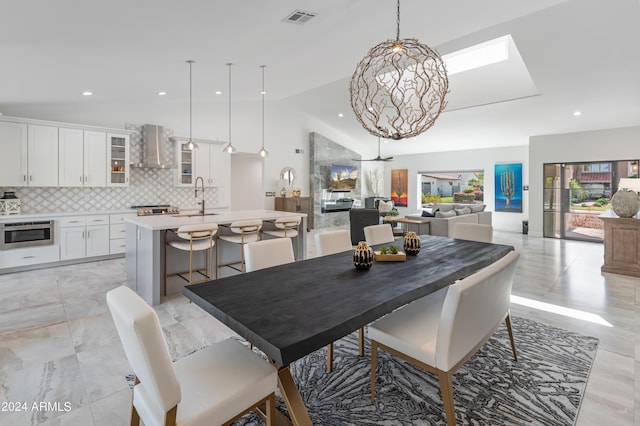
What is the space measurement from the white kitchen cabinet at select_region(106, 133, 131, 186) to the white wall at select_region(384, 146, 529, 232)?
9.10 metres

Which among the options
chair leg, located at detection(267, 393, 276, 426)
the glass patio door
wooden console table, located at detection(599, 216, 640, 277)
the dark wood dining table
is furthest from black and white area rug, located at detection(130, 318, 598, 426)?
the glass patio door

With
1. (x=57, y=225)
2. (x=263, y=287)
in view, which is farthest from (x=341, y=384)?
(x=57, y=225)

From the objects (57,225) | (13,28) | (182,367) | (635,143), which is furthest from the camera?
(635,143)

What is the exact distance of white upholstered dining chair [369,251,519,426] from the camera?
1.58 metres

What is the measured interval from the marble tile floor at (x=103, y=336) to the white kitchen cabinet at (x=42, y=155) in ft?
4.73

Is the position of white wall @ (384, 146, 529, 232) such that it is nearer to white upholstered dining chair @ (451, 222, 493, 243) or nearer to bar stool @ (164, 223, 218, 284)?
white upholstered dining chair @ (451, 222, 493, 243)

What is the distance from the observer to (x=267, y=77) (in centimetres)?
552

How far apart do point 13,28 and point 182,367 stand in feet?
10.1

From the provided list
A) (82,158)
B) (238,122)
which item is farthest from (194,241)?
(238,122)

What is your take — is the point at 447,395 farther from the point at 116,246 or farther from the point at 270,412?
the point at 116,246

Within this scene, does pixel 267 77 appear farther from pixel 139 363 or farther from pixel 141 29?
pixel 139 363

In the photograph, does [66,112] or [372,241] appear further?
[66,112]

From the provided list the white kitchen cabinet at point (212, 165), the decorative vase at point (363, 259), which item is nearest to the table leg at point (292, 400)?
the decorative vase at point (363, 259)

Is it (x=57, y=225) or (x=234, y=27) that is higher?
(x=234, y=27)
